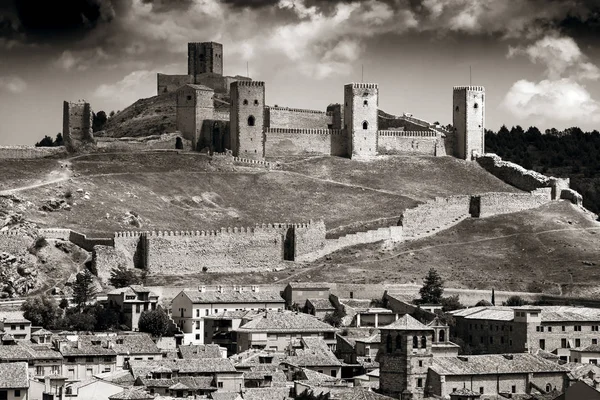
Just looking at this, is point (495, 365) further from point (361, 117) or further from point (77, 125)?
point (361, 117)

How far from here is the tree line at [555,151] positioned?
5792 inches

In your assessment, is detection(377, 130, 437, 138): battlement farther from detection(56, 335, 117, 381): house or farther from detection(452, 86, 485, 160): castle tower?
detection(56, 335, 117, 381): house

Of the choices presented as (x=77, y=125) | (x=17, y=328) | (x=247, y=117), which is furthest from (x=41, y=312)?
(x=247, y=117)

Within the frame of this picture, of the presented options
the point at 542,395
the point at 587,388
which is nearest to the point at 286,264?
the point at 542,395

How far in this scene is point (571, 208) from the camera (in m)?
108

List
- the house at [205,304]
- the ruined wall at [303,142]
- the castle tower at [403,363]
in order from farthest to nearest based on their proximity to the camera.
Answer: the ruined wall at [303,142] < the house at [205,304] < the castle tower at [403,363]

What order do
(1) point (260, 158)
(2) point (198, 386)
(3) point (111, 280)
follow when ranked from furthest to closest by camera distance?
(1) point (260, 158) → (3) point (111, 280) → (2) point (198, 386)

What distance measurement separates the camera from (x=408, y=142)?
393 feet

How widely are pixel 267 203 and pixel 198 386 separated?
1531 inches

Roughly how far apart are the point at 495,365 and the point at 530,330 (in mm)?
11621

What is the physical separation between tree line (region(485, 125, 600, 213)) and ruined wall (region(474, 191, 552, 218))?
3077 centimetres

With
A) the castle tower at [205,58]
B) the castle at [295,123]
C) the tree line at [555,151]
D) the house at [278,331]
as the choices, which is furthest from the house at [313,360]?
the tree line at [555,151]

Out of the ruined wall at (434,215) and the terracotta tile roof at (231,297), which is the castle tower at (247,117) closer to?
the ruined wall at (434,215)

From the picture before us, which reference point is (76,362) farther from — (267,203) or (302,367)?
(267,203)
